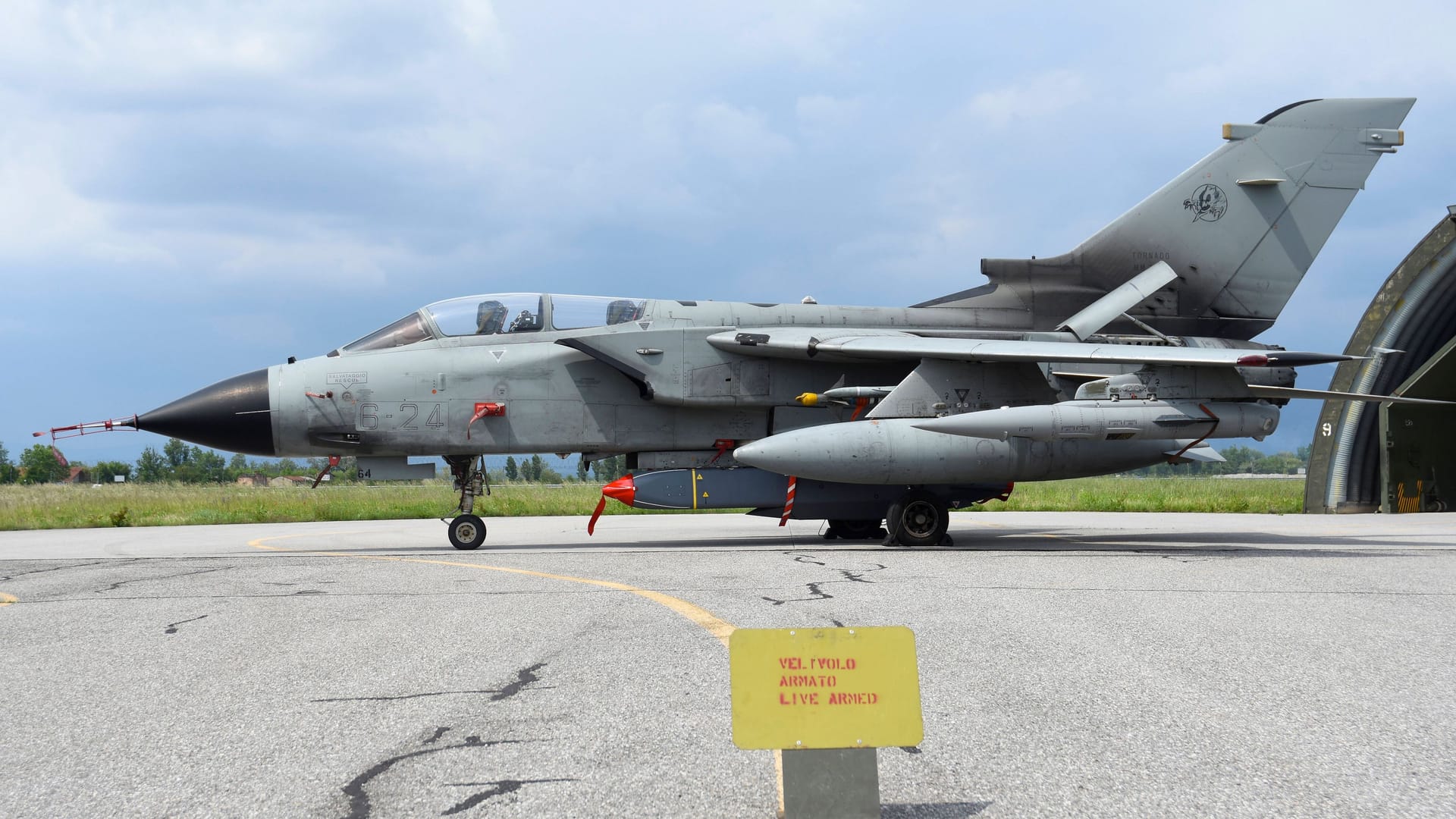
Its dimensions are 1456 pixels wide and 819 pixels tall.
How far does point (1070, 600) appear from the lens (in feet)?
24.2

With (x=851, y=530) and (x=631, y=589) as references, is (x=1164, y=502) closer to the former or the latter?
(x=851, y=530)

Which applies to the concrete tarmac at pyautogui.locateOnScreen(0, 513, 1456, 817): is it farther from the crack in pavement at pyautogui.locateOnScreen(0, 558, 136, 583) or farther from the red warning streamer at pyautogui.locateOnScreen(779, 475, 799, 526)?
the red warning streamer at pyautogui.locateOnScreen(779, 475, 799, 526)

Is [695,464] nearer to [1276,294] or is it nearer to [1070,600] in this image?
[1070,600]

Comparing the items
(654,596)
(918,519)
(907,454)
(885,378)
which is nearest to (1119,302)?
(885,378)

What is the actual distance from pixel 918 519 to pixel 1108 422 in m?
2.61

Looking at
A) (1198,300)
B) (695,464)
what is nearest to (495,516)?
(695,464)

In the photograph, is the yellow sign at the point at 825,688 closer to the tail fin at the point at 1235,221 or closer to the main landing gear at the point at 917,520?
the main landing gear at the point at 917,520

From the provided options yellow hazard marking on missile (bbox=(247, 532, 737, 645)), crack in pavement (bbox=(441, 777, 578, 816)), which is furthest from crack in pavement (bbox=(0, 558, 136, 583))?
crack in pavement (bbox=(441, 777, 578, 816))

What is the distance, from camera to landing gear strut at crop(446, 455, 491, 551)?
12.8 m

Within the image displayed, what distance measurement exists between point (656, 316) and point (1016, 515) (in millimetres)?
11901

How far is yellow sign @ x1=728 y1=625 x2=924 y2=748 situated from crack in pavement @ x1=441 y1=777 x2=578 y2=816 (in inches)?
33.1

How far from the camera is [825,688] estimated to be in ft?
9.37

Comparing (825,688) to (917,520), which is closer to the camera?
(825,688)

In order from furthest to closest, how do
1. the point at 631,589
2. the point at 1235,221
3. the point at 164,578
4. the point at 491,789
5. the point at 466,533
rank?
1. the point at 1235,221
2. the point at 466,533
3. the point at 164,578
4. the point at 631,589
5. the point at 491,789
